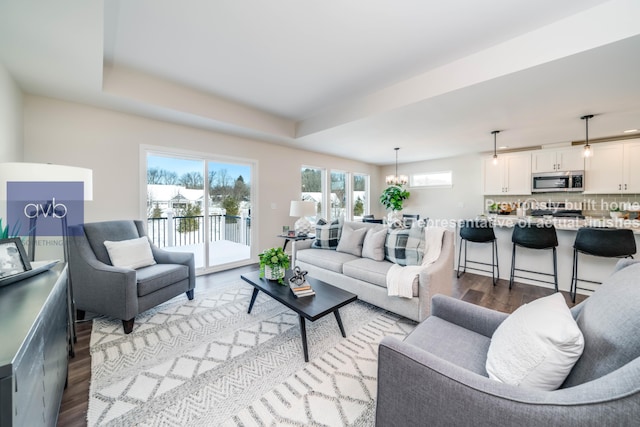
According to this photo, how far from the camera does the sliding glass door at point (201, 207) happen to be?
373 cm

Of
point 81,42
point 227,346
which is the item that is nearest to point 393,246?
point 227,346

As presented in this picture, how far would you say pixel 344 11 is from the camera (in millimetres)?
1942

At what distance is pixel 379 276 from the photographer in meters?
2.59

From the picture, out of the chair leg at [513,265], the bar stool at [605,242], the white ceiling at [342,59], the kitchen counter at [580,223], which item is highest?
the white ceiling at [342,59]

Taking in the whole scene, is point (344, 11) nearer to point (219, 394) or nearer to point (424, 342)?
point (424, 342)

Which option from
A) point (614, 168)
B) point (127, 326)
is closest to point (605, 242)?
point (614, 168)

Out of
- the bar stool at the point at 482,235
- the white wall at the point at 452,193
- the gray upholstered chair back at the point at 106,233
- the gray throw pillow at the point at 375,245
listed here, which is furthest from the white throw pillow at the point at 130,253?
the white wall at the point at 452,193

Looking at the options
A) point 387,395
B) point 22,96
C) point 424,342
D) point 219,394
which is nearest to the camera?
point 387,395

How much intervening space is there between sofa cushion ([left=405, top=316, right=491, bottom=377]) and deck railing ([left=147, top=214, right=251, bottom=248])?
3.69 meters

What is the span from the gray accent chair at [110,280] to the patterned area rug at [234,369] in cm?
20

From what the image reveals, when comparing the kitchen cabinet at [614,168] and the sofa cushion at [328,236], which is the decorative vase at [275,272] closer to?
the sofa cushion at [328,236]

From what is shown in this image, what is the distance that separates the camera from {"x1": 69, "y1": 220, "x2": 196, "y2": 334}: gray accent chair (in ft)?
7.28

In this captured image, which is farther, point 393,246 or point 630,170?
point 630,170

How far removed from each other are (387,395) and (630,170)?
20.0 ft
